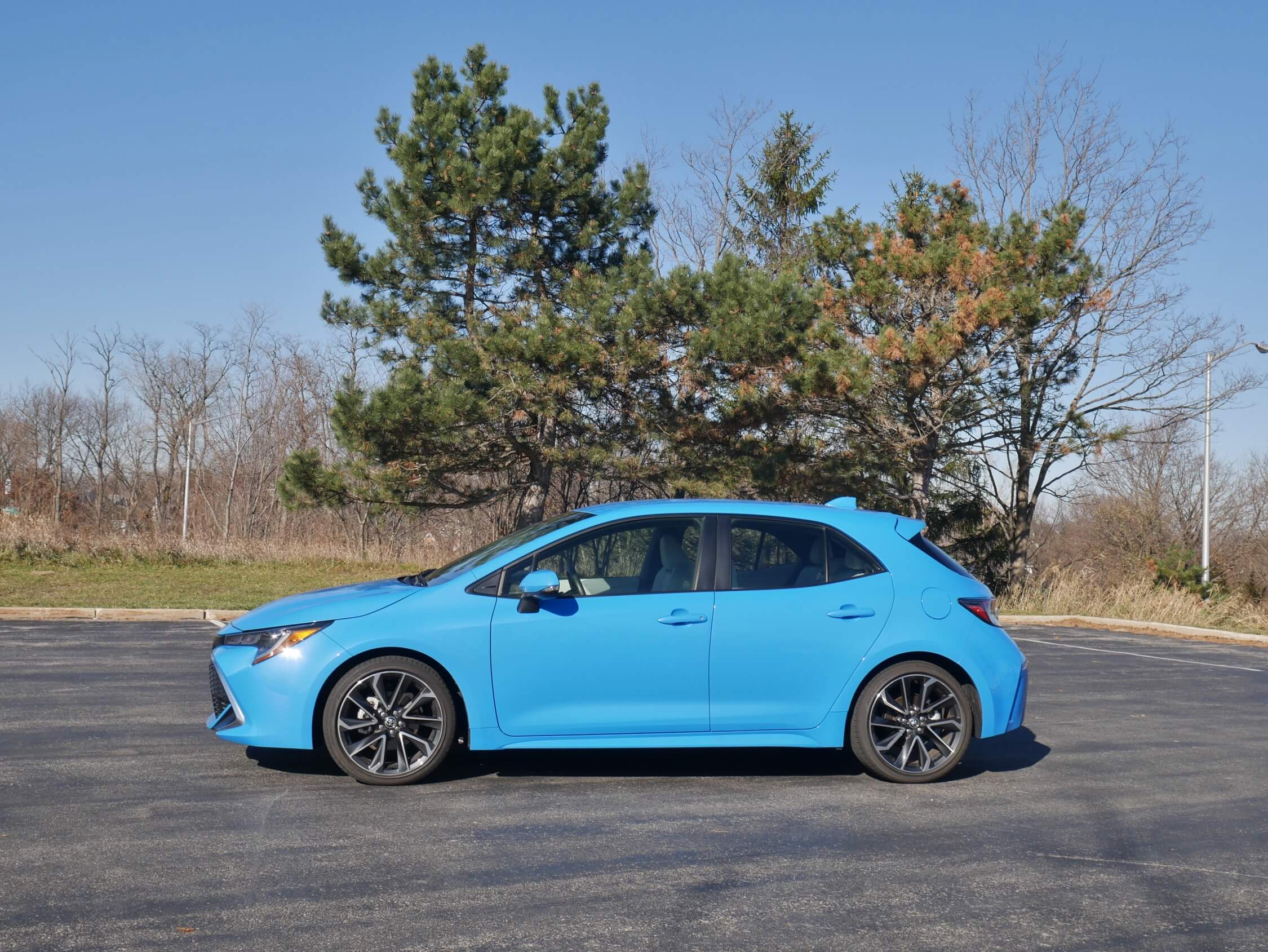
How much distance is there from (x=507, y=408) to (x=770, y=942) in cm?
1992

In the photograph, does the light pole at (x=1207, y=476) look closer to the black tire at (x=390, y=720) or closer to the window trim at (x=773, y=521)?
the window trim at (x=773, y=521)

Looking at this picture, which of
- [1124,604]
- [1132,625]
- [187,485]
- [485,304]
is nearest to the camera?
[1132,625]

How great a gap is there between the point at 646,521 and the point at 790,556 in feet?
2.83

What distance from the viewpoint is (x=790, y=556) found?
22.3 feet

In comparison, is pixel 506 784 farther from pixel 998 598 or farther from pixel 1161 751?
pixel 998 598

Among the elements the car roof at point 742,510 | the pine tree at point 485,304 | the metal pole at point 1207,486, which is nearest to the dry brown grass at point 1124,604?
the metal pole at point 1207,486

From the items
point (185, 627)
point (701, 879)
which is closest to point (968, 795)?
point (701, 879)

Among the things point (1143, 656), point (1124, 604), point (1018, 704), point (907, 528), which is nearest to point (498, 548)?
point (907, 528)

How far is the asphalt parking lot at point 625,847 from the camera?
4160mm

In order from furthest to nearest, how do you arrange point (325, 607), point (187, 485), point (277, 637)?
point (187, 485) < point (325, 607) < point (277, 637)

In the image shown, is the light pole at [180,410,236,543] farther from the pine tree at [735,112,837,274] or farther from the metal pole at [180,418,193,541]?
the pine tree at [735,112,837,274]

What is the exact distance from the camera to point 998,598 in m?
23.0

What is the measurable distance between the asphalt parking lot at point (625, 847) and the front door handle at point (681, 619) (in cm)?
91

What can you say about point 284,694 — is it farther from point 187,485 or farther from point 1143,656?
point 187,485
